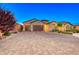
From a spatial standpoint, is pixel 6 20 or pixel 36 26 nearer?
pixel 6 20

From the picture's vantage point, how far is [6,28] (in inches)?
225

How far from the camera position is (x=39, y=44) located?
5.63m

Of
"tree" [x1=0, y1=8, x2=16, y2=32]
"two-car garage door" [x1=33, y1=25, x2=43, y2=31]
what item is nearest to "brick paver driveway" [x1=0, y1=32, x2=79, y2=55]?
"two-car garage door" [x1=33, y1=25, x2=43, y2=31]

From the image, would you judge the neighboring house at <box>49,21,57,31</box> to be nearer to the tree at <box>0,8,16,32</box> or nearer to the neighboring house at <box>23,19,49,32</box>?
the neighboring house at <box>23,19,49,32</box>

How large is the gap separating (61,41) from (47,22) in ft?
1.33

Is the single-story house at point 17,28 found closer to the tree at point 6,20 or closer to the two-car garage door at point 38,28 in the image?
the tree at point 6,20

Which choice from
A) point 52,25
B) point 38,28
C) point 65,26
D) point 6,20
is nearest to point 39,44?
point 38,28

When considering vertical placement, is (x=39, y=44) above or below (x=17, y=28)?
below

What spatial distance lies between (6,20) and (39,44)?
70cm

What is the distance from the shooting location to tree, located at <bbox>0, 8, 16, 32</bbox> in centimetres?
565

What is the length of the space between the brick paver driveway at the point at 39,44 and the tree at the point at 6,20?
173 millimetres

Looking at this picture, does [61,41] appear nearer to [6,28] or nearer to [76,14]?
[76,14]

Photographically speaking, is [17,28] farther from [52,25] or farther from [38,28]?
[52,25]
